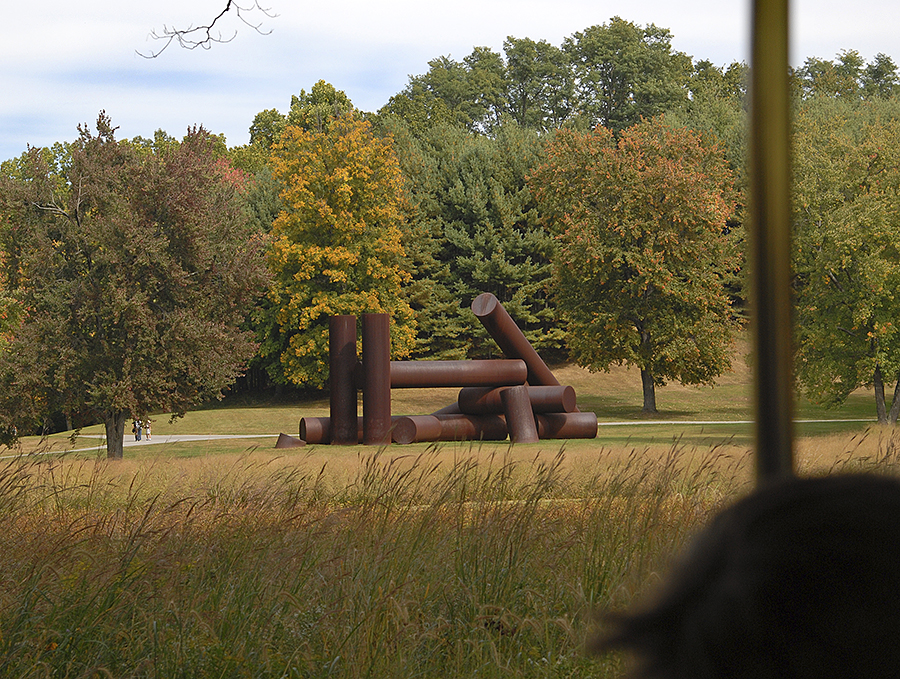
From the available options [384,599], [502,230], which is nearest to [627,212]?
[502,230]

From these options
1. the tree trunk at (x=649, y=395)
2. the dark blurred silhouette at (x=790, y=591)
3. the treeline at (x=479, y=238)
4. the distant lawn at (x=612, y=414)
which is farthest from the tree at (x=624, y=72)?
the dark blurred silhouette at (x=790, y=591)

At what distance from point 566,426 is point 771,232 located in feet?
60.6

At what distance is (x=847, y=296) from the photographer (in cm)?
2223

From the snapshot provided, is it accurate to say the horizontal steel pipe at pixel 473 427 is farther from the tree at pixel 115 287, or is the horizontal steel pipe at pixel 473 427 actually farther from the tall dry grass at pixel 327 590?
the tall dry grass at pixel 327 590

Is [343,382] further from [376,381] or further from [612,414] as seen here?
[612,414]

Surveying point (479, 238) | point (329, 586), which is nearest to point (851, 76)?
point (479, 238)

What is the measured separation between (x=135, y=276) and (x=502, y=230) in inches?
1063

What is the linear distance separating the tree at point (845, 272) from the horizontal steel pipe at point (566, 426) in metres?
5.52

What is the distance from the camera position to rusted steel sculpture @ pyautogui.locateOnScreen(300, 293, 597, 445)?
19234mm

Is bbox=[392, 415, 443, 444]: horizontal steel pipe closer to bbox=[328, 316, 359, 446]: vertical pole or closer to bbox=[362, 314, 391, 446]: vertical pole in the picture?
bbox=[362, 314, 391, 446]: vertical pole

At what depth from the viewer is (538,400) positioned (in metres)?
20.2

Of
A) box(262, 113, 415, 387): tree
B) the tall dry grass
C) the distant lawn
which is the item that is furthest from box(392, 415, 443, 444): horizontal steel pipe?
box(262, 113, 415, 387): tree

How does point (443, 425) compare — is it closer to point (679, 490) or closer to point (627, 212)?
point (679, 490)

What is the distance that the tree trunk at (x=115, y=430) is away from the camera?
18594 millimetres
